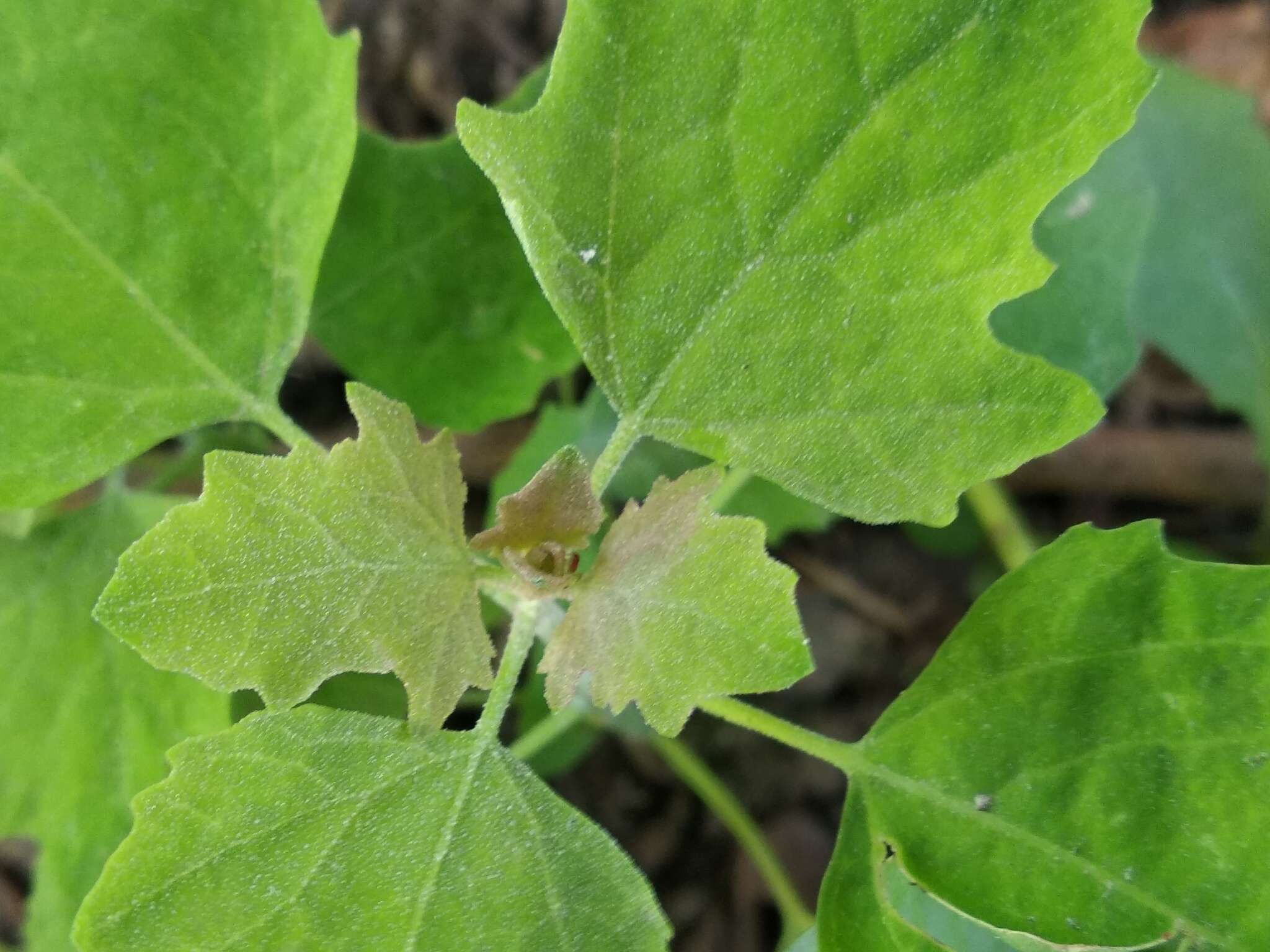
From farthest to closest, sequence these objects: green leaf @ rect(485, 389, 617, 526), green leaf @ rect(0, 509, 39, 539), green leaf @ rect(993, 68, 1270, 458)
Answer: green leaf @ rect(993, 68, 1270, 458)
green leaf @ rect(485, 389, 617, 526)
green leaf @ rect(0, 509, 39, 539)

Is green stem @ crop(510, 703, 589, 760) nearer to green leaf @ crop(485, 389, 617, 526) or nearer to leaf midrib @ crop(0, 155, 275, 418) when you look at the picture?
green leaf @ crop(485, 389, 617, 526)

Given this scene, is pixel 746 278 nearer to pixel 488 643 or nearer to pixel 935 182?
pixel 935 182

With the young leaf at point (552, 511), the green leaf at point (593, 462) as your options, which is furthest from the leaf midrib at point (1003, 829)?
the green leaf at point (593, 462)

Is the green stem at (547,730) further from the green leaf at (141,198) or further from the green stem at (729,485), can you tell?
the green leaf at (141,198)

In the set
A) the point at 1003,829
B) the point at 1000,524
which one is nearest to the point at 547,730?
the point at 1003,829

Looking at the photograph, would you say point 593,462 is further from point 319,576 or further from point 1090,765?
point 1090,765

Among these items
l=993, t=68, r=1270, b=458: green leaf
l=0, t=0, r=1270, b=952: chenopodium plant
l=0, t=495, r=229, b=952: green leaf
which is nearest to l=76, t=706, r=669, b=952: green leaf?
l=0, t=0, r=1270, b=952: chenopodium plant

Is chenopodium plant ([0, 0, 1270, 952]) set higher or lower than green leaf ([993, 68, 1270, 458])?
higher
